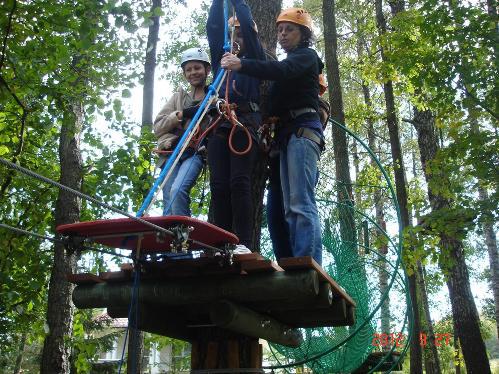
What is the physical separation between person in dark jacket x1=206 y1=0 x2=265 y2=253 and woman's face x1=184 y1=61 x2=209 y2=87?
9.0 inches

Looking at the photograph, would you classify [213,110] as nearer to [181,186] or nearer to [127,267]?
[181,186]

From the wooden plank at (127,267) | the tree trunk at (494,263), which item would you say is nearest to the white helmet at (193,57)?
the wooden plank at (127,267)

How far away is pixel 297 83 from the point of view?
326 centimetres

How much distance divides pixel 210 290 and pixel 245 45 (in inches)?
56.4

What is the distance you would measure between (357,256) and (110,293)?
262 centimetres

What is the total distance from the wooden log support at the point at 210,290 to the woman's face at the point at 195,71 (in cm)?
148

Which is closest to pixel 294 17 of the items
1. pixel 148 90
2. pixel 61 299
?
pixel 61 299

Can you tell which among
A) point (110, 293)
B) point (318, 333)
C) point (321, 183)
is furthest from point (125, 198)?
point (110, 293)

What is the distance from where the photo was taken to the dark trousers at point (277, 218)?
138 inches

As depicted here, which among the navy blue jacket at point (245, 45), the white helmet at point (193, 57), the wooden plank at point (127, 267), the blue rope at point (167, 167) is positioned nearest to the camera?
the blue rope at point (167, 167)

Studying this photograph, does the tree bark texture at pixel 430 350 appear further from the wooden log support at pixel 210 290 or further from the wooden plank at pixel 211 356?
the wooden log support at pixel 210 290

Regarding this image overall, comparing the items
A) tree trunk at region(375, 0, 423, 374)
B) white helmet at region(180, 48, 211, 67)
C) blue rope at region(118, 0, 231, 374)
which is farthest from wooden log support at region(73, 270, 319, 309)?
tree trunk at region(375, 0, 423, 374)

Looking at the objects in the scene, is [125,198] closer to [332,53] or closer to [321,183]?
[321,183]

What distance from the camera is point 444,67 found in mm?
7043
